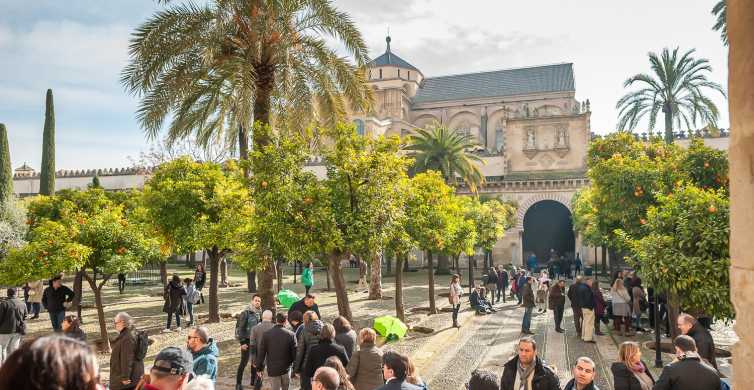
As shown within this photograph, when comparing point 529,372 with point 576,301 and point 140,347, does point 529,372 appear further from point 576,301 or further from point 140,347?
point 576,301

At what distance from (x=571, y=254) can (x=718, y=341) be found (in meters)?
26.8

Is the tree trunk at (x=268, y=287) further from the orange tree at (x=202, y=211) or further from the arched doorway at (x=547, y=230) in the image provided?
the arched doorway at (x=547, y=230)

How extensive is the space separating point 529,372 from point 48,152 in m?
36.4

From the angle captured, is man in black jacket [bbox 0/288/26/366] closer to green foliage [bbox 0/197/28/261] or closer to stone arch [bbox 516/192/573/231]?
green foliage [bbox 0/197/28/261]

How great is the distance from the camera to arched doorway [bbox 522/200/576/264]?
39344mm

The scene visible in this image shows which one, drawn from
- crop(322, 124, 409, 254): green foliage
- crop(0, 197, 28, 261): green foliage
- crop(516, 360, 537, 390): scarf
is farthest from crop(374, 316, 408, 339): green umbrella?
crop(0, 197, 28, 261): green foliage

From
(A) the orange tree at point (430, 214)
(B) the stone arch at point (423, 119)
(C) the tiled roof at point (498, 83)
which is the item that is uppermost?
(C) the tiled roof at point (498, 83)

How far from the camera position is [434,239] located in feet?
48.6

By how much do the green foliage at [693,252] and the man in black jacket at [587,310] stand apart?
2993 mm

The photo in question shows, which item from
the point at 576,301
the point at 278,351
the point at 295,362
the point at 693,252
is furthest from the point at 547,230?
the point at 278,351

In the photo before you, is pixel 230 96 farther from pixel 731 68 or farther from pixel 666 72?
pixel 666 72

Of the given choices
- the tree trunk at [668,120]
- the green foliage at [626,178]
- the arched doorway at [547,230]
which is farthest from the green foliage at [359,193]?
the arched doorway at [547,230]

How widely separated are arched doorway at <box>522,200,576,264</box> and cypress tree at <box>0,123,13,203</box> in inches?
1313

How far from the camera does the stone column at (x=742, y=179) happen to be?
208 centimetres
